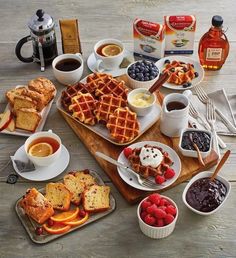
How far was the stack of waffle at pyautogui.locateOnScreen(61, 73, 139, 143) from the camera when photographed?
7.26ft

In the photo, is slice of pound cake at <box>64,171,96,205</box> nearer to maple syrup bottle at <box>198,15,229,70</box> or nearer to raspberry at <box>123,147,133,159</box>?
raspberry at <box>123,147,133,159</box>

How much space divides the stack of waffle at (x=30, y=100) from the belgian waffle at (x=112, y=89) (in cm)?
23

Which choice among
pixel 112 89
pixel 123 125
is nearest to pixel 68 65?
pixel 112 89

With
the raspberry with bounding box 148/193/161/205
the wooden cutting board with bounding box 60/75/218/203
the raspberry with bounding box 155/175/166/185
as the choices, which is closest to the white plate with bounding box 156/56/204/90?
the wooden cutting board with bounding box 60/75/218/203

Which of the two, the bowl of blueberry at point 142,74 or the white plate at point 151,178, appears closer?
the white plate at point 151,178

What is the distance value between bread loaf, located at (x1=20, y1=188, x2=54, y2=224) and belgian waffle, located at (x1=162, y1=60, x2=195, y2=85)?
2.99ft

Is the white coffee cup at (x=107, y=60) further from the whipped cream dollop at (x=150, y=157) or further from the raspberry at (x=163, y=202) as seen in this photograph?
the raspberry at (x=163, y=202)

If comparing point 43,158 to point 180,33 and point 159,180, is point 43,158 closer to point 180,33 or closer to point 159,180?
point 159,180

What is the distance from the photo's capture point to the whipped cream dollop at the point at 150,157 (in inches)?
80.2

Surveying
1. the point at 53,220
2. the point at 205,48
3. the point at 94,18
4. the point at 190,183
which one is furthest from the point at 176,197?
the point at 94,18

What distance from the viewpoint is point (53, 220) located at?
192 centimetres

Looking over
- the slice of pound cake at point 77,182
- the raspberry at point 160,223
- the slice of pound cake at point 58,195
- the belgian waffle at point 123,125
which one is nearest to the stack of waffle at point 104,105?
the belgian waffle at point 123,125

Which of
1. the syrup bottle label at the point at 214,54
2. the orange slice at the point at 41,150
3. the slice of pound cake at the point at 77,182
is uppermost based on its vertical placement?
the syrup bottle label at the point at 214,54

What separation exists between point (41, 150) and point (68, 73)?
500 millimetres
